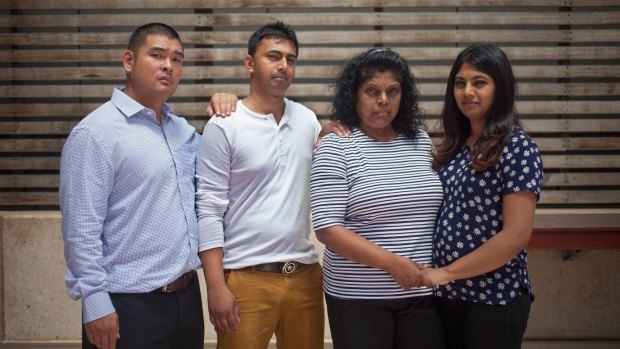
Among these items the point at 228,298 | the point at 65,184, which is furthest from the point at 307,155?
the point at 65,184

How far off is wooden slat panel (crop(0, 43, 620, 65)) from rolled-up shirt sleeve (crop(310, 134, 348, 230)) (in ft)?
8.09

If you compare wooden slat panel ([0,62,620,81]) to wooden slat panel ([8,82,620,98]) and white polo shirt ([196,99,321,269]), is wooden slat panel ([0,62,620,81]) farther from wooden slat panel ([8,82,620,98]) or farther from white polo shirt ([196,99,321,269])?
white polo shirt ([196,99,321,269])

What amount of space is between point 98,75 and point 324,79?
5.43 feet

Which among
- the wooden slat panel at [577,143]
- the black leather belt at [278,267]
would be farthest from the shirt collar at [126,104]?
the wooden slat panel at [577,143]

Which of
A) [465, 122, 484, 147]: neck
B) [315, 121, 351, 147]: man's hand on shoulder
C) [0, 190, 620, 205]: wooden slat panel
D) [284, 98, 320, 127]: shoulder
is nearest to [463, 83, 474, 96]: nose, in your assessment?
[465, 122, 484, 147]: neck

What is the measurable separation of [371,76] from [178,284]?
1.02 m

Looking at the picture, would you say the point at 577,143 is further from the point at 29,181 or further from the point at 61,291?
the point at 29,181

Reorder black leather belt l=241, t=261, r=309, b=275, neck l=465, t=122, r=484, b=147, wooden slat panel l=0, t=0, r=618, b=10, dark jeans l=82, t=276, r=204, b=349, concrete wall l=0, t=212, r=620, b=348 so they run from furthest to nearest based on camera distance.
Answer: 1. wooden slat panel l=0, t=0, r=618, b=10
2. concrete wall l=0, t=212, r=620, b=348
3. black leather belt l=241, t=261, r=309, b=275
4. neck l=465, t=122, r=484, b=147
5. dark jeans l=82, t=276, r=204, b=349

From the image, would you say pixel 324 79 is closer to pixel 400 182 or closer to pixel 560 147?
pixel 560 147

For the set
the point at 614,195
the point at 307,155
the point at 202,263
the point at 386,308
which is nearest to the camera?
the point at 386,308

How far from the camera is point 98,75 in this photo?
465 centimetres

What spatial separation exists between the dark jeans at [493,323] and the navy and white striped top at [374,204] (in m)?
0.19

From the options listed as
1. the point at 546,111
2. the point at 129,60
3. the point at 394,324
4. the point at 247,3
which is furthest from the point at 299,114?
the point at 546,111

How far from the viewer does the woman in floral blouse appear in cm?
204
